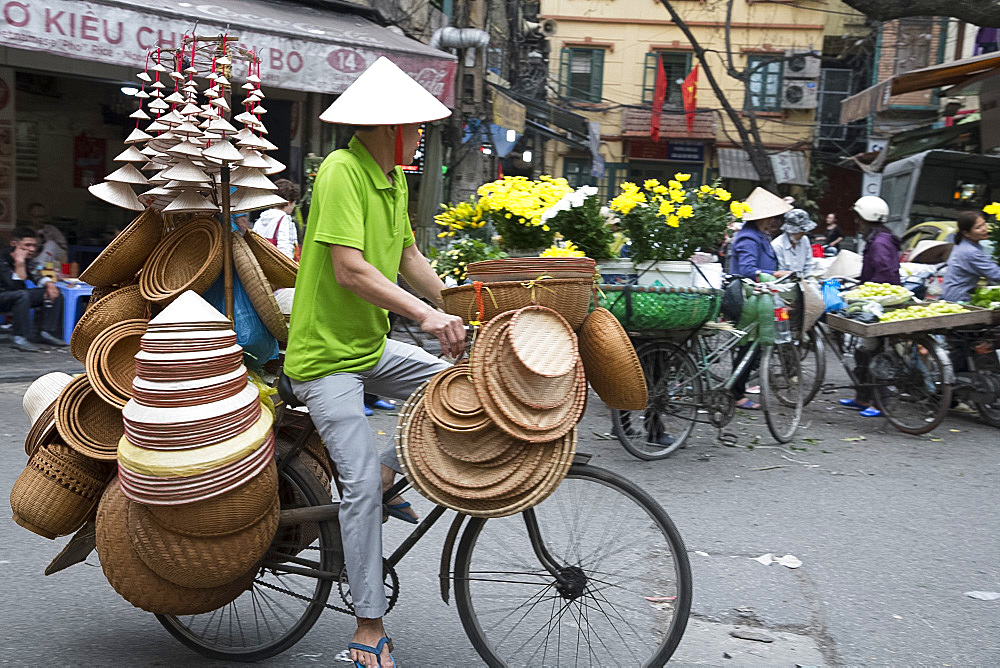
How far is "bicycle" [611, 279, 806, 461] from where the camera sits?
6352mm

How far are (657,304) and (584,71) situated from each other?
84.9 feet

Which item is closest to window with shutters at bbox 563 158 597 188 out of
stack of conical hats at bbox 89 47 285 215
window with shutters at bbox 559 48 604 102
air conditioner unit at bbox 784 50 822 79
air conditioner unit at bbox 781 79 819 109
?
window with shutters at bbox 559 48 604 102

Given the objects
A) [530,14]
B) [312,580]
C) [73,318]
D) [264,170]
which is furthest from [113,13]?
[530,14]

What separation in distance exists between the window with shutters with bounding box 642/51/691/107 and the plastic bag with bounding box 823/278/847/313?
22700 mm

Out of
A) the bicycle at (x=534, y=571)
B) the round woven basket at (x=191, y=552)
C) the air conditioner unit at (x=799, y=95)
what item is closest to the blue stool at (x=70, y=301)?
the bicycle at (x=534, y=571)

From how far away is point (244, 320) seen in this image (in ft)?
10.3

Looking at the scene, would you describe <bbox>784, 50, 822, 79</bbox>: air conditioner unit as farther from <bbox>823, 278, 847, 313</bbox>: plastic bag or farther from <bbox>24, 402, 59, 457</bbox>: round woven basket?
<bbox>24, 402, 59, 457</bbox>: round woven basket

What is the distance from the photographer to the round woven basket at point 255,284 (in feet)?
10.1

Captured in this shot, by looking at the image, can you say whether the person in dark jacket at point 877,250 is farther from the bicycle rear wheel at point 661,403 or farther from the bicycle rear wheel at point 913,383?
the bicycle rear wheel at point 661,403

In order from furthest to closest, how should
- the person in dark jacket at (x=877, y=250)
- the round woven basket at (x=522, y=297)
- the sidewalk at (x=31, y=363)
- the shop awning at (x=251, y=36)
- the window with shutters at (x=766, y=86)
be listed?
the window with shutters at (x=766, y=86) < the person in dark jacket at (x=877, y=250) < the shop awning at (x=251, y=36) < the sidewalk at (x=31, y=363) < the round woven basket at (x=522, y=297)

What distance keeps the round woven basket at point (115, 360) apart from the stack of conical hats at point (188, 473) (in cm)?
21

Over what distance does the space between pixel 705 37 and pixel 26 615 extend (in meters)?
29.2

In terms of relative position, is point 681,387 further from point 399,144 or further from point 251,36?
point 251,36

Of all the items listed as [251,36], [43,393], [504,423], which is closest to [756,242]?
[504,423]
